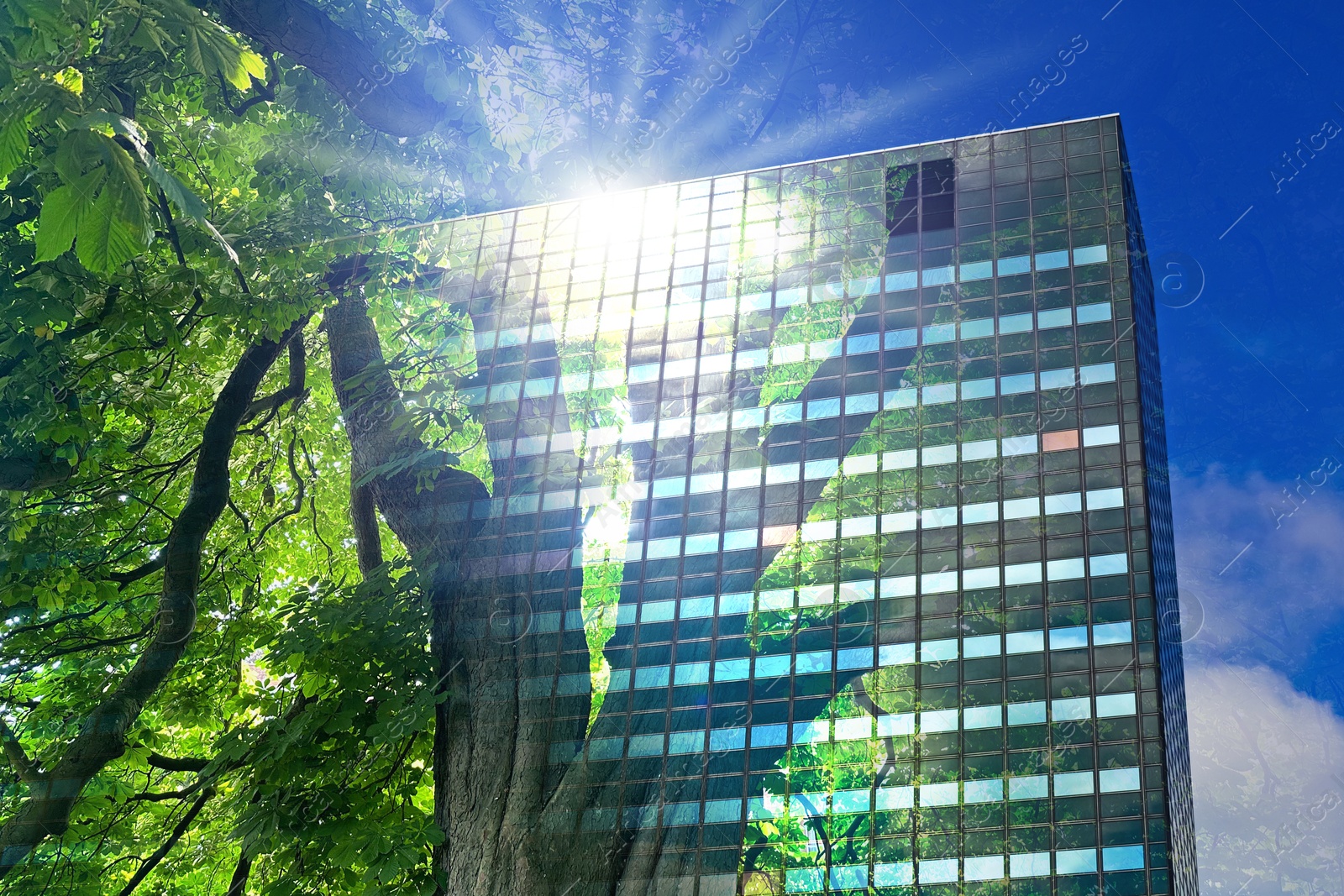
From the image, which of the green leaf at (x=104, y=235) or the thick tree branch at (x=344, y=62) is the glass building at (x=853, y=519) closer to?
the thick tree branch at (x=344, y=62)

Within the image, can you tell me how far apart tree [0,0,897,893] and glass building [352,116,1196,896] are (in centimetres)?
19

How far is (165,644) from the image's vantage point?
5098 millimetres

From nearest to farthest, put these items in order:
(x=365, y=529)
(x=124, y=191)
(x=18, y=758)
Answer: (x=124, y=191) → (x=18, y=758) → (x=365, y=529)

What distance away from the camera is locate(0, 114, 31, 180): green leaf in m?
2.08

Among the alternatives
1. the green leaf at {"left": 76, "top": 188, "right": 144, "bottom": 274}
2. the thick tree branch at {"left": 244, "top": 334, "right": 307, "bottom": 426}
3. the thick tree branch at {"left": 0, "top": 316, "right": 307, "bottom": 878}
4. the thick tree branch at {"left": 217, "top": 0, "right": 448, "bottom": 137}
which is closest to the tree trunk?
the thick tree branch at {"left": 0, "top": 316, "right": 307, "bottom": 878}

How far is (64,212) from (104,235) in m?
0.08

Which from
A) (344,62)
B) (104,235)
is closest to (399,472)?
(344,62)

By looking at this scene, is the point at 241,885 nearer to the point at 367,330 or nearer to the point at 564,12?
the point at 367,330

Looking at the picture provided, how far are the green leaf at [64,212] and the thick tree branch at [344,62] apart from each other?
2977 mm

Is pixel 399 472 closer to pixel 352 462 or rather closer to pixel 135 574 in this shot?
pixel 352 462

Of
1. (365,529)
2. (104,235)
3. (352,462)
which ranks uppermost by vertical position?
(352,462)

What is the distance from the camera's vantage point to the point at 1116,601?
508 centimetres

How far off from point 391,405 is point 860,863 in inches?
124

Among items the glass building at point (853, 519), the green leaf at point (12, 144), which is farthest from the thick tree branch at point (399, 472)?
the green leaf at point (12, 144)
